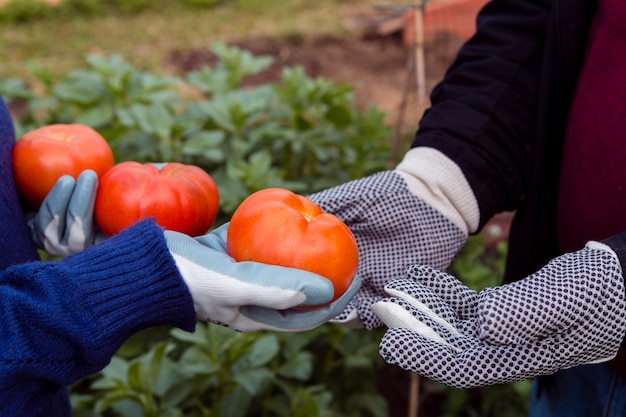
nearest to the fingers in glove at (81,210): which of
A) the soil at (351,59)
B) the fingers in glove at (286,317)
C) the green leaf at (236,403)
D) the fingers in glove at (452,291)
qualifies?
the fingers in glove at (286,317)

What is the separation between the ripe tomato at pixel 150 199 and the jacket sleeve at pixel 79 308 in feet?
0.59

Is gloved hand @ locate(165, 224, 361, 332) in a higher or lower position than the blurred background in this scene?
higher

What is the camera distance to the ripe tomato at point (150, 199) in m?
1.33

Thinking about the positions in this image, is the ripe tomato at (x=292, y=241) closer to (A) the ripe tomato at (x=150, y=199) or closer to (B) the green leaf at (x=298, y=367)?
(A) the ripe tomato at (x=150, y=199)

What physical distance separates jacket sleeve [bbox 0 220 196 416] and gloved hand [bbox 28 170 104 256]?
0.23 meters

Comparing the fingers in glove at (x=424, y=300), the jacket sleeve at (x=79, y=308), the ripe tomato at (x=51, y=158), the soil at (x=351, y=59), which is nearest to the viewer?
the jacket sleeve at (x=79, y=308)

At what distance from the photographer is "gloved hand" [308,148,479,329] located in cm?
144

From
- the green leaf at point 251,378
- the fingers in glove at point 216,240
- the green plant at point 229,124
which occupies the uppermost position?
the fingers in glove at point 216,240

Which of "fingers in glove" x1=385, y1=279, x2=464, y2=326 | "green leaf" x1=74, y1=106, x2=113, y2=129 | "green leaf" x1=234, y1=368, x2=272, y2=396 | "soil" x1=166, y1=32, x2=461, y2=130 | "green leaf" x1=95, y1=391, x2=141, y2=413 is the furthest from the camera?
"soil" x1=166, y1=32, x2=461, y2=130

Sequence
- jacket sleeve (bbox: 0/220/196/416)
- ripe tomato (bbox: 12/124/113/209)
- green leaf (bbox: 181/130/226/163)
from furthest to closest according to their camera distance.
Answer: green leaf (bbox: 181/130/226/163), ripe tomato (bbox: 12/124/113/209), jacket sleeve (bbox: 0/220/196/416)

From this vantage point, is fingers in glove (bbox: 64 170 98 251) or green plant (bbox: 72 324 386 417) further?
green plant (bbox: 72 324 386 417)

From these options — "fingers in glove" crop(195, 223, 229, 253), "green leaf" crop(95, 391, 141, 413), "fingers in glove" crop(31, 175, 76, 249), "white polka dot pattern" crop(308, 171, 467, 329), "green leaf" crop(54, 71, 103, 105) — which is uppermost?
"fingers in glove" crop(31, 175, 76, 249)

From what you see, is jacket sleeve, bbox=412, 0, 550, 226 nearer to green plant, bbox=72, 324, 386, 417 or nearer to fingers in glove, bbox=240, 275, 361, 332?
fingers in glove, bbox=240, 275, 361, 332

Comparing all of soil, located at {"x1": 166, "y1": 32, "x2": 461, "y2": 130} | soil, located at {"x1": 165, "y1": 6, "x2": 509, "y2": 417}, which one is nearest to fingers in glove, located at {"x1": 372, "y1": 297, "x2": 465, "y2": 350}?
soil, located at {"x1": 165, "y1": 6, "x2": 509, "y2": 417}
